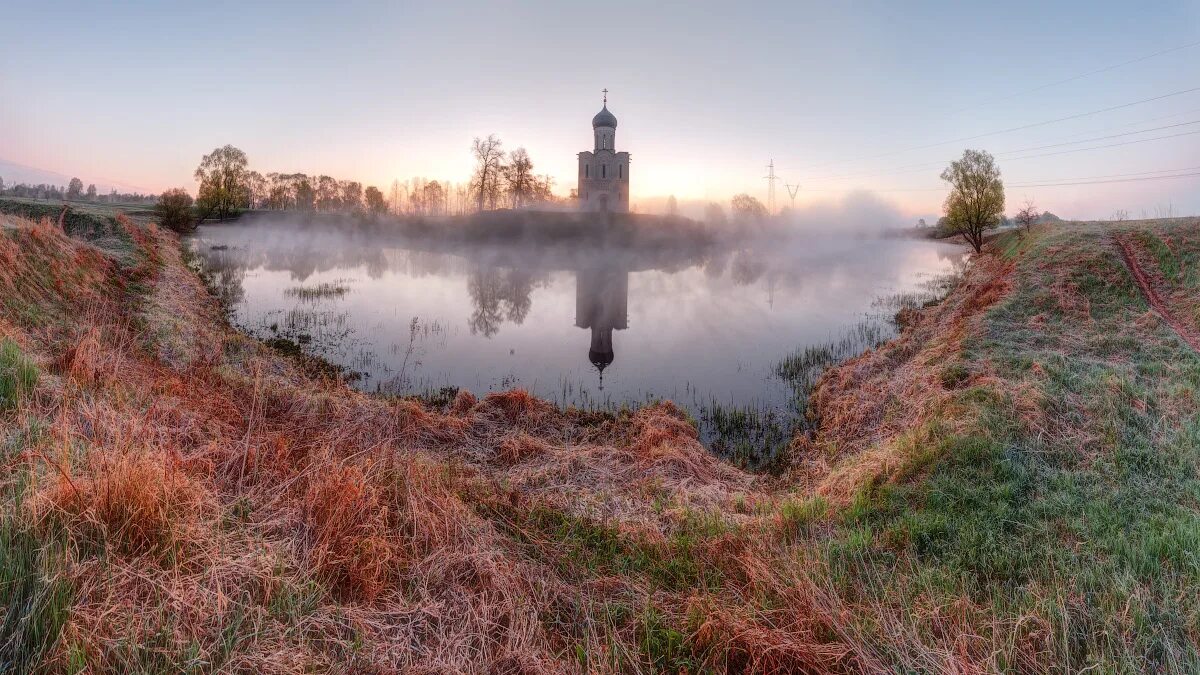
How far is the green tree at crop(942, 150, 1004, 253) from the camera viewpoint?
45.2 m

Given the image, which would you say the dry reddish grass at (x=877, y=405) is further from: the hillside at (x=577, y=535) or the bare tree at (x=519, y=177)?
the bare tree at (x=519, y=177)

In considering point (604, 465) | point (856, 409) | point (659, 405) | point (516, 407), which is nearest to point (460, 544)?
point (604, 465)

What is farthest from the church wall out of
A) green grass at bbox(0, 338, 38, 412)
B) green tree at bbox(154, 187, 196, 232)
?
green grass at bbox(0, 338, 38, 412)

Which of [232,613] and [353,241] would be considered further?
[353,241]

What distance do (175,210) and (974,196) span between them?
256 feet

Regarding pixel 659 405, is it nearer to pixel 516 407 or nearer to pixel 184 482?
pixel 516 407

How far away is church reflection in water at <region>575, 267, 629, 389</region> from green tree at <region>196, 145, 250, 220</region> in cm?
5407

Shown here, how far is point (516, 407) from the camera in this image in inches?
459

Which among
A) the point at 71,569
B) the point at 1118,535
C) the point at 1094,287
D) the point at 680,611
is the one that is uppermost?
the point at 1094,287

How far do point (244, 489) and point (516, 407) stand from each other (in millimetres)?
7018

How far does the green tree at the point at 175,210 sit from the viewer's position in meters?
54.6

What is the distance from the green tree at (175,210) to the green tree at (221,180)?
6744 mm

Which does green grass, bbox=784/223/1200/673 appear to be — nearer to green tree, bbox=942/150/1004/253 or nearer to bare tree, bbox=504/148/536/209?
green tree, bbox=942/150/1004/253

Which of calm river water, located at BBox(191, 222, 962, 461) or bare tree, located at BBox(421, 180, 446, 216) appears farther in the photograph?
bare tree, located at BBox(421, 180, 446, 216)
